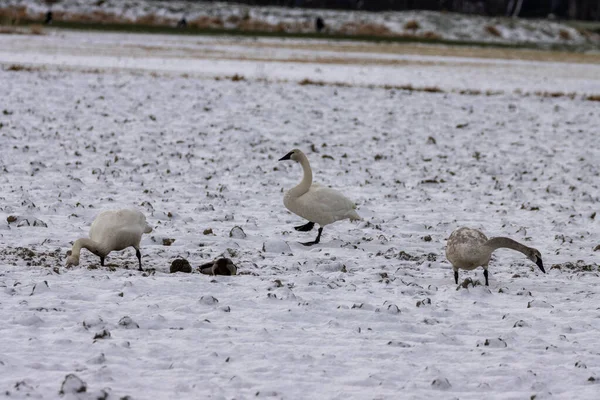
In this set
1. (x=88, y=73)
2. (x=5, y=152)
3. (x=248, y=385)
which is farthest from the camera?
(x=88, y=73)

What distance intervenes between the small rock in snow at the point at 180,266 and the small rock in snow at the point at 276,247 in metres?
1.38

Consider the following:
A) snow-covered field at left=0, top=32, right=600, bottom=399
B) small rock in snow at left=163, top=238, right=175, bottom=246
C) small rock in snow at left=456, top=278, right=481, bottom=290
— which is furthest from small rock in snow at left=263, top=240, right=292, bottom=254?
small rock in snow at left=456, top=278, right=481, bottom=290

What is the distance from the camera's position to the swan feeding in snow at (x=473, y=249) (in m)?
9.03

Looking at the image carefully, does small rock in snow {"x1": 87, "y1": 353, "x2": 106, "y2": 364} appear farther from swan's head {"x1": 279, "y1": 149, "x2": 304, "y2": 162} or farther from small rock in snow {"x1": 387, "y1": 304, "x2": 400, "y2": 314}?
swan's head {"x1": 279, "y1": 149, "x2": 304, "y2": 162}

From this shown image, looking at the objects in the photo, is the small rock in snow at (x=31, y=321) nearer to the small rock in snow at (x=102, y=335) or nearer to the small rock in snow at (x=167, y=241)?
the small rock in snow at (x=102, y=335)

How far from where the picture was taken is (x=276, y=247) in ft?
34.3

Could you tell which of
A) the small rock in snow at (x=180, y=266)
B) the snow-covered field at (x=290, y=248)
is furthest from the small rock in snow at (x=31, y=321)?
the small rock in snow at (x=180, y=266)

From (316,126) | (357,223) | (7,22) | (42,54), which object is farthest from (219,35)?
(357,223)

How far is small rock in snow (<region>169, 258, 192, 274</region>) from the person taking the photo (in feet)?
30.1

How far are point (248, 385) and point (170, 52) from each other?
35.6 metres

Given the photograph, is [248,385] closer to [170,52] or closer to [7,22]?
[170,52]

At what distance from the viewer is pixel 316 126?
70.3 feet

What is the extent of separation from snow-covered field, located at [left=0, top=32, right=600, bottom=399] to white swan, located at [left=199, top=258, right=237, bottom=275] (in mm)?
154

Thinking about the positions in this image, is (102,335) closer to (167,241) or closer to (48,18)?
(167,241)
